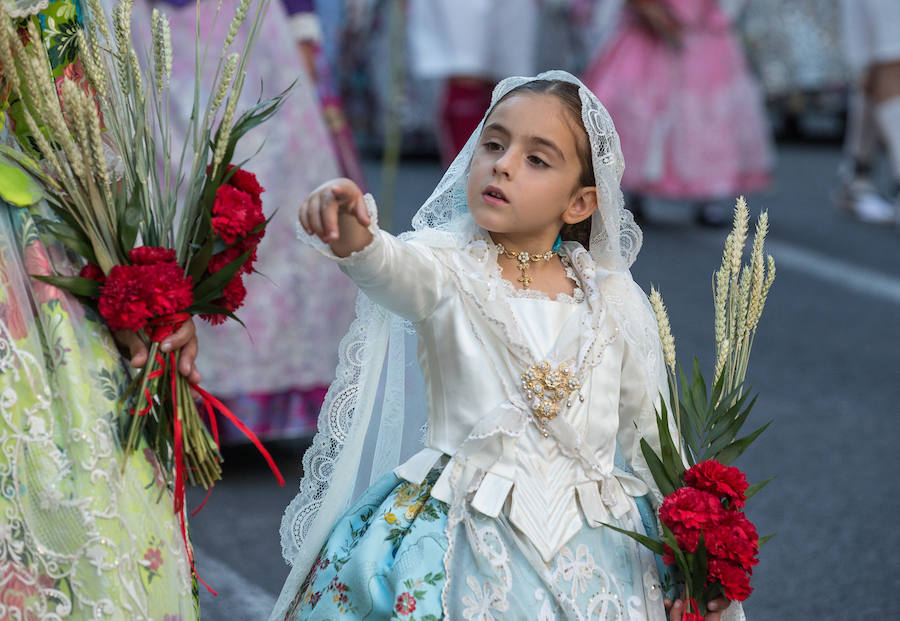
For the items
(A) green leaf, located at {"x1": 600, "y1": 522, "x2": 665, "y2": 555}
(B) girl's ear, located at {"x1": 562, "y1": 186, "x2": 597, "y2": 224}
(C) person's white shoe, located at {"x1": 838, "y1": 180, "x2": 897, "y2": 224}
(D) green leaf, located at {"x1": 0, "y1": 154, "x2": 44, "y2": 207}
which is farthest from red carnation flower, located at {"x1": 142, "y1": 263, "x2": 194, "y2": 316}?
(C) person's white shoe, located at {"x1": 838, "y1": 180, "x2": 897, "y2": 224}

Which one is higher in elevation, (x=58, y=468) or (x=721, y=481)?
(x=58, y=468)

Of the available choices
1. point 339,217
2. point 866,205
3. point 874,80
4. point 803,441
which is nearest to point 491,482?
point 339,217

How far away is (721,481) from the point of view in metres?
2.53

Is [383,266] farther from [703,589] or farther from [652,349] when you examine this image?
[703,589]

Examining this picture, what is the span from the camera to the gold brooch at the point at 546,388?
2.55 metres

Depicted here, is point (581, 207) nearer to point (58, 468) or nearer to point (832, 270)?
point (58, 468)

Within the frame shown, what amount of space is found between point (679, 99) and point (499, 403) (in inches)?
240

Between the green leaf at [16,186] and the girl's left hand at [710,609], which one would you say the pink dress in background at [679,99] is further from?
the green leaf at [16,186]

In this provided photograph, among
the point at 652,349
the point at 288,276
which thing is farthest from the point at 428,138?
the point at 652,349

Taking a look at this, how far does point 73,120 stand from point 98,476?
2.05 feet

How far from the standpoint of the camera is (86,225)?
244 cm

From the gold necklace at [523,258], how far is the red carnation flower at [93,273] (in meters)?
0.77

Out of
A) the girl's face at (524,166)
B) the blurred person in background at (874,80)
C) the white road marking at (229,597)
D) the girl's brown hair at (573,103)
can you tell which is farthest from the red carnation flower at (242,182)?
the blurred person in background at (874,80)

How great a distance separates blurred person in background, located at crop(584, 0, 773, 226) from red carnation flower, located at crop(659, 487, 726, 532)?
5844 millimetres
